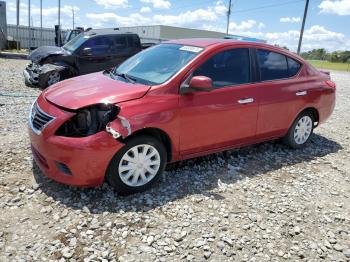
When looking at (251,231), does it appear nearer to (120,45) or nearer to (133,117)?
(133,117)

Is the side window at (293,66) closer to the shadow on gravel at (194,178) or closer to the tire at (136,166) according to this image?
the shadow on gravel at (194,178)

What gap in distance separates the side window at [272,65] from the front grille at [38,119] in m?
2.91

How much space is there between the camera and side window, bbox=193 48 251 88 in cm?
420

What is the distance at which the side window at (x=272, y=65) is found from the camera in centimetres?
480

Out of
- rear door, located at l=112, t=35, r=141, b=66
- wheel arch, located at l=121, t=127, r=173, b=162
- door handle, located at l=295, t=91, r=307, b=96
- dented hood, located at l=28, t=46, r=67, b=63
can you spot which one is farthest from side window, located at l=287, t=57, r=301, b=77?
dented hood, located at l=28, t=46, r=67, b=63

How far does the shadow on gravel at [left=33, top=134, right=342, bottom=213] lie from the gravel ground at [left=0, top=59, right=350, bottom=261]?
0.04ft

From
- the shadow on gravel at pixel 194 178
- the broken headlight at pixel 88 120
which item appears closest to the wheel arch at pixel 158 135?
the broken headlight at pixel 88 120

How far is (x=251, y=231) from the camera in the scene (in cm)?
338

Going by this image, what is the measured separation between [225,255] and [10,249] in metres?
1.86

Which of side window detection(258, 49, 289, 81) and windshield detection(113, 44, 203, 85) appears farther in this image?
side window detection(258, 49, 289, 81)

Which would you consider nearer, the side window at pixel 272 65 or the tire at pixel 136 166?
the tire at pixel 136 166

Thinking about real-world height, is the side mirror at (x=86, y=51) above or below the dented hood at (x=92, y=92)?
above

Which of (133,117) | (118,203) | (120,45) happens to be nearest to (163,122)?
(133,117)

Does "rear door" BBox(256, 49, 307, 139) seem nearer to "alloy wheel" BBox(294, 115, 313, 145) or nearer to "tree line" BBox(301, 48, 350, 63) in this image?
"alloy wheel" BBox(294, 115, 313, 145)
